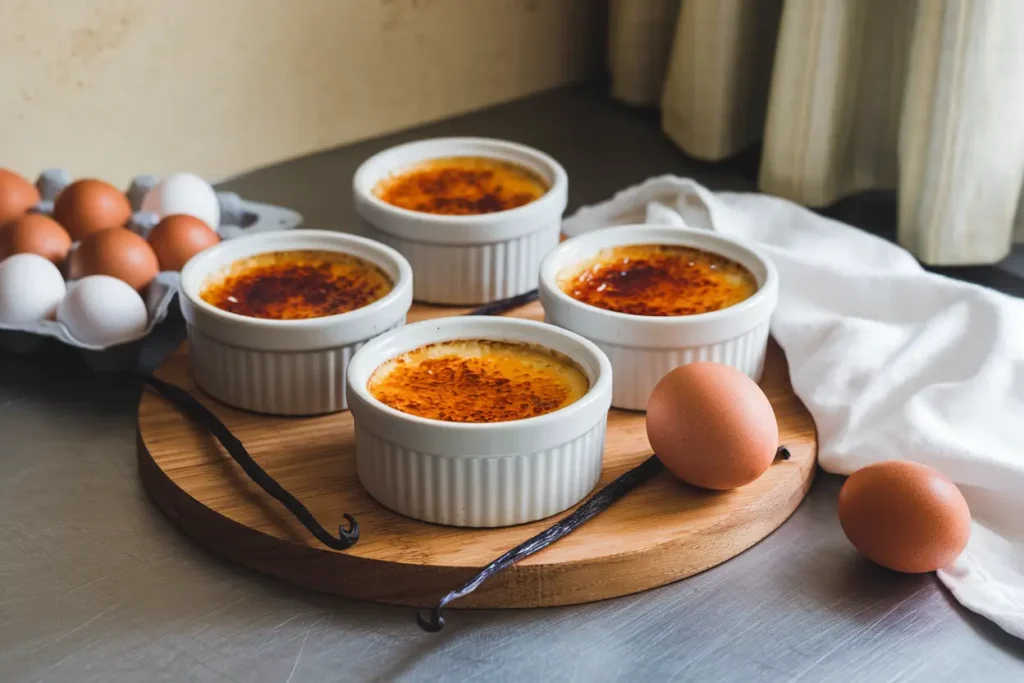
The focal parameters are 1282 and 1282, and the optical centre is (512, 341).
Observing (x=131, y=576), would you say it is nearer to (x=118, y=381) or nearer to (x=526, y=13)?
(x=118, y=381)

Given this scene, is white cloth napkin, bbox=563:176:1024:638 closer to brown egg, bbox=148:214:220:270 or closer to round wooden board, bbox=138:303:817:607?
round wooden board, bbox=138:303:817:607

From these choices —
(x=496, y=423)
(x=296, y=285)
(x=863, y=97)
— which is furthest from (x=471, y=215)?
(x=863, y=97)

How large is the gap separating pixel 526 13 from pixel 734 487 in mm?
1043

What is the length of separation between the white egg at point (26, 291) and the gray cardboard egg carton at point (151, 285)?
1 centimetres

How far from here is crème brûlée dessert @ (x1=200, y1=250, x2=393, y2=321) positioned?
1114 mm

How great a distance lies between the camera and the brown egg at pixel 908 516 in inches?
35.1

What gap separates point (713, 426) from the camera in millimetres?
933

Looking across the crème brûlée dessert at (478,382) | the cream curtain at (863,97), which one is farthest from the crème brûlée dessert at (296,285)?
the cream curtain at (863,97)

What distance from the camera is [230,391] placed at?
1.08 metres

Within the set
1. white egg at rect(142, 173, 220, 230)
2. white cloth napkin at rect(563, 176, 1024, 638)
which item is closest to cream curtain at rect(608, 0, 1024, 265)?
white cloth napkin at rect(563, 176, 1024, 638)

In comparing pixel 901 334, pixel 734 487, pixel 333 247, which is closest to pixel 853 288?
pixel 901 334

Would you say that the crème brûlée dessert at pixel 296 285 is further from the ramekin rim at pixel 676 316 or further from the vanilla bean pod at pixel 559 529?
the vanilla bean pod at pixel 559 529

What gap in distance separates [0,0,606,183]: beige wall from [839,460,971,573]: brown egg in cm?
96

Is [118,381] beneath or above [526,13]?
beneath
